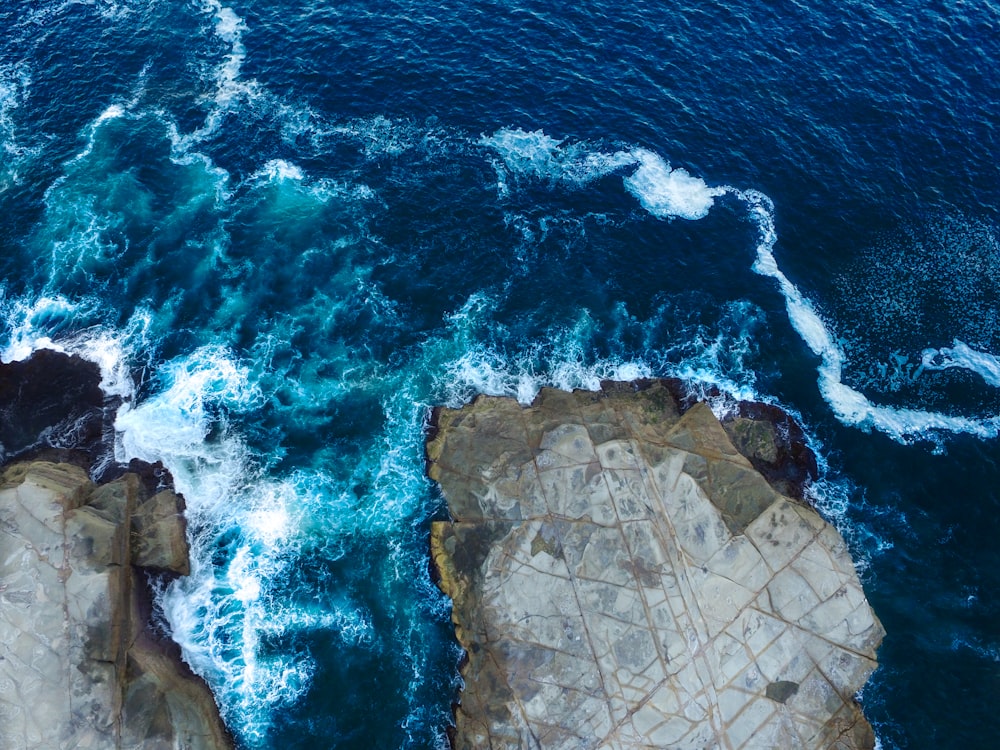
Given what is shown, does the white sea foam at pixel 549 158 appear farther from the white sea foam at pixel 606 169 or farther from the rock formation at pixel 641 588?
the rock formation at pixel 641 588

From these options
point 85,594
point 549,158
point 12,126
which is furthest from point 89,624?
point 549,158

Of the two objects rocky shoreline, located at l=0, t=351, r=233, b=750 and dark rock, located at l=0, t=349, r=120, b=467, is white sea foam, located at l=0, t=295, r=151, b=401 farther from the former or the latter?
rocky shoreline, located at l=0, t=351, r=233, b=750

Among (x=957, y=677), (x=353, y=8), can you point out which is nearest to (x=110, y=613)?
(x=957, y=677)

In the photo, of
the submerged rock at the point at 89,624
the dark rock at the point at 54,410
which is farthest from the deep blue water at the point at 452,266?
the submerged rock at the point at 89,624

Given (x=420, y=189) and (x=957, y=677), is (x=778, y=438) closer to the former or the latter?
(x=957, y=677)

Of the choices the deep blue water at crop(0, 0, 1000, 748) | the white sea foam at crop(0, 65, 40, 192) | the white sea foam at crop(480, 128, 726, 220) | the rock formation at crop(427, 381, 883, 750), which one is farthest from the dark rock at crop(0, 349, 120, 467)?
the white sea foam at crop(480, 128, 726, 220)
